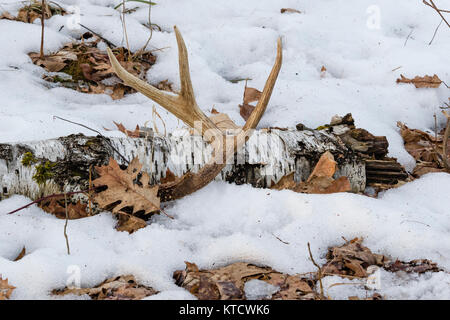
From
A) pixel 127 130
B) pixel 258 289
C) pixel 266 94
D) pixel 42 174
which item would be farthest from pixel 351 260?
pixel 127 130

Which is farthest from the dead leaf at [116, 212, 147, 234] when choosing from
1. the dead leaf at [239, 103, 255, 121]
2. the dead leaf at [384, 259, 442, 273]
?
the dead leaf at [239, 103, 255, 121]

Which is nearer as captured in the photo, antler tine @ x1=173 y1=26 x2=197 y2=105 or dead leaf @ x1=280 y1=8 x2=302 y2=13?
antler tine @ x1=173 y1=26 x2=197 y2=105

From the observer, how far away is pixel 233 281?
5.24ft

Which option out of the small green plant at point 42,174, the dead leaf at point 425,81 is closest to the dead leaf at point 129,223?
the small green plant at point 42,174

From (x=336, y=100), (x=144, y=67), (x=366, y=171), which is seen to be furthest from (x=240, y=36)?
(x=366, y=171)

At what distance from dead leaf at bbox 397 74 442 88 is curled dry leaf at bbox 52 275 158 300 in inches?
134

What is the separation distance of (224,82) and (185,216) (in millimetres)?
2124

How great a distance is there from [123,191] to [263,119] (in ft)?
5.65

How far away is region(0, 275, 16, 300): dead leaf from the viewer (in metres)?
1.43

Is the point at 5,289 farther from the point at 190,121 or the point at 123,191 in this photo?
the point at 190,121

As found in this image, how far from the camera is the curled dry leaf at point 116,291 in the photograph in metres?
1.49

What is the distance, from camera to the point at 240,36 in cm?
455

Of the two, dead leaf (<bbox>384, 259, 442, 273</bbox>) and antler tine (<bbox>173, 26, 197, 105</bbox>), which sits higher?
antler tine (<bbox>173, 26, 197, 105</bbox>)

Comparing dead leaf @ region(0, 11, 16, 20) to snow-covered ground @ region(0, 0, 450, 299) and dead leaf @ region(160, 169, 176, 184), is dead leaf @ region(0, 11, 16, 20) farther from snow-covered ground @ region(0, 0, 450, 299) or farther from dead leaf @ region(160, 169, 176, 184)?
dead leaf @ region(160, 169, 176, 184)
